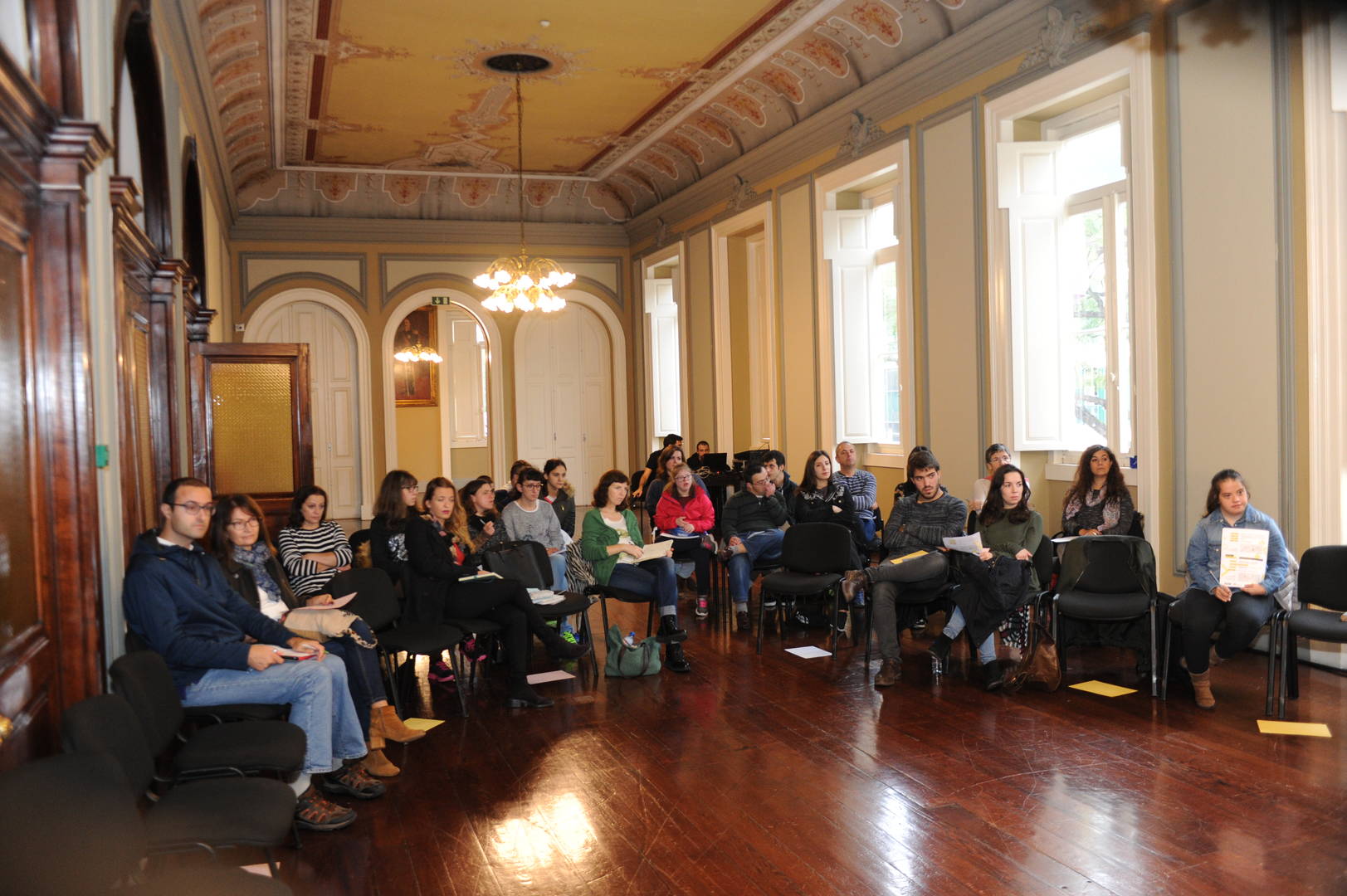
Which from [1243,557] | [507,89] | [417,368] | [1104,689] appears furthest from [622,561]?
[417,368]

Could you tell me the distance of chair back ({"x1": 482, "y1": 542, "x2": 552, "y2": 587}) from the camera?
579 cm

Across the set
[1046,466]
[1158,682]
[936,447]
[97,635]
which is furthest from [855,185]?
[97,635]

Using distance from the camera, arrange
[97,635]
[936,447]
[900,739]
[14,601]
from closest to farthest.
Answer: [14,601] → [97,635] → [900,739] → [936,447]

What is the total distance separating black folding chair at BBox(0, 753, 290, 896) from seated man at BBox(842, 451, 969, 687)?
379 cm

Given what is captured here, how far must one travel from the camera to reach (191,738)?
11.3 ft

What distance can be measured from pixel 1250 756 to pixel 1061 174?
4.59 meters

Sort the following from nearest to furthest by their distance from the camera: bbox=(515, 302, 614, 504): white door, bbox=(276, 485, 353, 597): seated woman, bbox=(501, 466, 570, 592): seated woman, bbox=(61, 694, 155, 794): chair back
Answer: bbox=(61, 694, 155, 794): chair back
bbox=(276, 485, 353, 597): seated woman
bbox=(501, 466, 570, 592): seated woman
bbox=(515, 302, 614, 504): white door

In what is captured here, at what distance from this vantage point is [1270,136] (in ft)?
18.2

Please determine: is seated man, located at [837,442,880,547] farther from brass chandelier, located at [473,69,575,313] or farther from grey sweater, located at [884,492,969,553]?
brass chandelier, located at [473,69,575,313]

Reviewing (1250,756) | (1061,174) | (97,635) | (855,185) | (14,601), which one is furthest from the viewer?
(855,185)

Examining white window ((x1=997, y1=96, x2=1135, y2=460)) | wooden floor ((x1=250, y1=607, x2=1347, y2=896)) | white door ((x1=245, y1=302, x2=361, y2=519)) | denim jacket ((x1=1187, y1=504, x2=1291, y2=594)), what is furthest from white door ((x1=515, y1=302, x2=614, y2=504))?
denim jacket ((x1=1187, y1=504, x2=1291, y2=594))

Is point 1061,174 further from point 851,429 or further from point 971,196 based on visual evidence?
point 851,429

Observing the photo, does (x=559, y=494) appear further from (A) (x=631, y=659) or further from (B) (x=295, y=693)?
(B) (x=295, y=693)

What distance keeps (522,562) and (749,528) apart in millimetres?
2129
